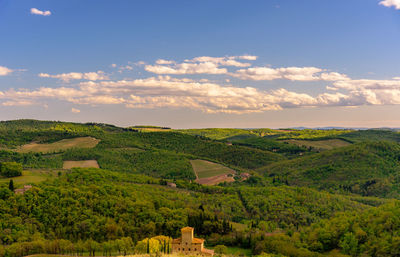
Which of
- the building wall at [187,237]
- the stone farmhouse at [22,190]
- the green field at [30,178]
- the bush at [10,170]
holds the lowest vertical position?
the building wall at [187,237]

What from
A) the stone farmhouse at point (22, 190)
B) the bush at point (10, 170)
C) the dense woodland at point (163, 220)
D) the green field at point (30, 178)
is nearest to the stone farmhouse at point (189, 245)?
the dense woodland at point (163, 220)

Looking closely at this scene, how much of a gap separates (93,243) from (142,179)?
8212 centimetres

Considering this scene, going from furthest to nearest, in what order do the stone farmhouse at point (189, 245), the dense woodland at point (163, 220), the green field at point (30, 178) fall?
1. the green field at point (30, 178)
2. the dense woodland at point (163, 220)
3. the stone farmhouse at point (189, 245)

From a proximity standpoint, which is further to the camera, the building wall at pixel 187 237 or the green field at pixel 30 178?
the green field at pixel 30 178

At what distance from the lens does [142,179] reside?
563ft

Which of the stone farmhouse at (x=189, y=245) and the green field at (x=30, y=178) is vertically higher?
the green field at (x=30, y=178)

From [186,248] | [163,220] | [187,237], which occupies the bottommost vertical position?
[163,220]

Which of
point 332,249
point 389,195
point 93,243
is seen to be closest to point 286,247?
point 332,249

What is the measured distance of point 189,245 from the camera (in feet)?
271

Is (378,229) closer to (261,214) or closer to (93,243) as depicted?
(261,214)

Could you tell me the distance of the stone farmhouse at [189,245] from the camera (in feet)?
266

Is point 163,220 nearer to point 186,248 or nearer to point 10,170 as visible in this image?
point 186,248

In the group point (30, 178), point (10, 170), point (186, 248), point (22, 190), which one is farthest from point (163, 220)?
point (10, 170)

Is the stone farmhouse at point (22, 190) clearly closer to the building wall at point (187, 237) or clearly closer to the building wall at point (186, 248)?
the building wall at point (186, 248)
